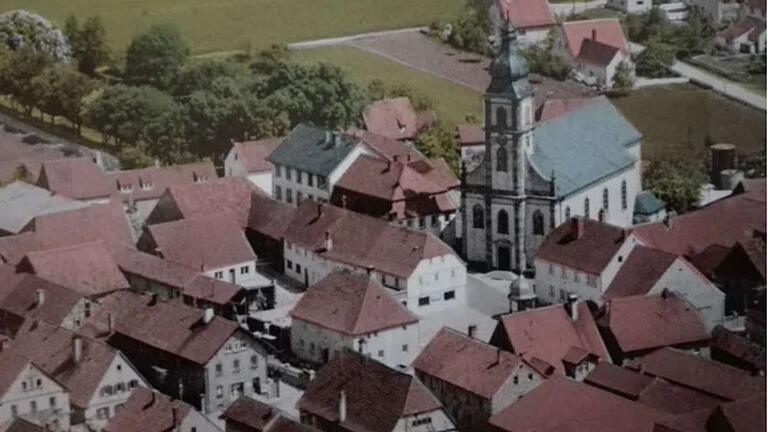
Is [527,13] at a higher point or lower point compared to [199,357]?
higher

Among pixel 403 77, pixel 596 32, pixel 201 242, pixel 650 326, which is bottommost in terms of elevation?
pixel 650 326

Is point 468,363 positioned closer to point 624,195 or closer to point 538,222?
point 538,222

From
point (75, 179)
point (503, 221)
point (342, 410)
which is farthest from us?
point (503, 221)

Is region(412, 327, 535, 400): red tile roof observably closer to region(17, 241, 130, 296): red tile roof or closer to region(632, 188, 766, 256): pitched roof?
region(632, 188, 766, 256): pitched roof

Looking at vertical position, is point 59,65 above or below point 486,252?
above

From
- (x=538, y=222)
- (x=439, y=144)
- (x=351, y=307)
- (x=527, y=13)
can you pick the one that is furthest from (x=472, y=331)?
(x=439, y=144)

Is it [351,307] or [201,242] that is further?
[201,242]

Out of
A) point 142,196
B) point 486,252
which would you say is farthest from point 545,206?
point 142,196

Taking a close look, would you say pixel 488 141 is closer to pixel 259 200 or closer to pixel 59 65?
pixel 259 200

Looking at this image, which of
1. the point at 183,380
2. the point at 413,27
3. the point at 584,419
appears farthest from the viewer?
the point at 413,27
